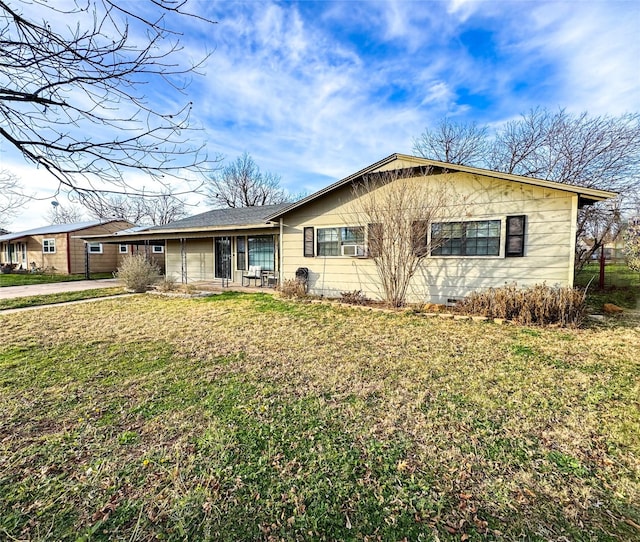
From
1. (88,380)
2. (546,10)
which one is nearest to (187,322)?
(88,380)

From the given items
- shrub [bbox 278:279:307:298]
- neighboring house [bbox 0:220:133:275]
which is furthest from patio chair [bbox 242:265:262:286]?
neighboring house [bbox 0:220:133:275]

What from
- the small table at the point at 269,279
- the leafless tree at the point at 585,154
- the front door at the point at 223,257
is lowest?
the small table at the point at 269,279

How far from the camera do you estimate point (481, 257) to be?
7.50 m

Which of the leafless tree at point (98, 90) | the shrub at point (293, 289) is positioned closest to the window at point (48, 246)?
the shrub at point (293, 289)

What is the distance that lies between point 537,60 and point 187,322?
12.8 m

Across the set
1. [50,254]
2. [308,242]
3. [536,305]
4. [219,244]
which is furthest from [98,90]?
[50,254]

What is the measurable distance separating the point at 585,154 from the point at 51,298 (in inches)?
818

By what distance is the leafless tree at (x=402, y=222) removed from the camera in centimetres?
756

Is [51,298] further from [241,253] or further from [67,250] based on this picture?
[67,250]

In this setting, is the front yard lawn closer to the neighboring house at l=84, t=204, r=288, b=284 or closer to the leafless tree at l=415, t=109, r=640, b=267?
the neighboring house at l=84, t=204, r=288, b=284

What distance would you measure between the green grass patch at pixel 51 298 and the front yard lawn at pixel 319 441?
5261mm

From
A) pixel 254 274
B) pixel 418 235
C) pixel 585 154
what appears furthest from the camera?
pixel 585 154

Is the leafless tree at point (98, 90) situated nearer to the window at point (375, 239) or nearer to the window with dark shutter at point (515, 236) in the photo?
the window at point (375, 239)

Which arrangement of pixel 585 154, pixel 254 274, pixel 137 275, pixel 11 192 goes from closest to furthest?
pixel 11 192
pixel 137 275
pixel 254 274
pixel 585 154
